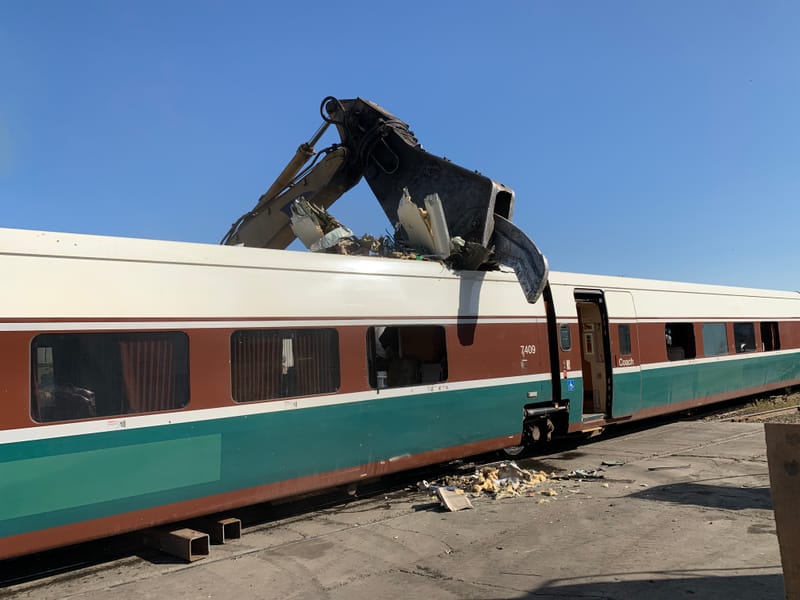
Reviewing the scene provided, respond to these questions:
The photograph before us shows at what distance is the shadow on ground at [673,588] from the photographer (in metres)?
4.40

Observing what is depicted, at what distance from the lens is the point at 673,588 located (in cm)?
457

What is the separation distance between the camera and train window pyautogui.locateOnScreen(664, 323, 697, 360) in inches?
513

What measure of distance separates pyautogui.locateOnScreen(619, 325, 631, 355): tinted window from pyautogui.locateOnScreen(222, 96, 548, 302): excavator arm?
3.79 meters

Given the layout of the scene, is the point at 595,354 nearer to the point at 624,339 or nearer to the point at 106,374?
the point at 624,339

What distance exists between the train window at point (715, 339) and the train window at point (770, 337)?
268 centimetres

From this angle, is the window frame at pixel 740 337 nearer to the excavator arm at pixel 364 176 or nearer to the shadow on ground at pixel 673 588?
the excavator arm at pixel 364 176

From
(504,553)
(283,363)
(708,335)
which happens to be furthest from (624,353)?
(283,363)

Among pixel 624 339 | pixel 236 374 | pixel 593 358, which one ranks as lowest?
pixel 593 358

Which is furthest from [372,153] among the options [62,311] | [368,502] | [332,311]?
[62,311]

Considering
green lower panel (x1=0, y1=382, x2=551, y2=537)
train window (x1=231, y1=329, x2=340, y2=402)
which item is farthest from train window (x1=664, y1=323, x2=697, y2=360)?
train window (x1=231, y1=329, x2=340, y2=402)

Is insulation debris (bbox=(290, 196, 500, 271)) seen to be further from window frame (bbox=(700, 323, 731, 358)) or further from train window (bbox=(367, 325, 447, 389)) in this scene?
window frame (bbox=(700, 323, 731, 358))

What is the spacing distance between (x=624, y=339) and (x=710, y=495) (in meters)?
4.80

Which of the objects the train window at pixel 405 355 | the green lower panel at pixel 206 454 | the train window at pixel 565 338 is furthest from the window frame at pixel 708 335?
the train window at pixel 405 355

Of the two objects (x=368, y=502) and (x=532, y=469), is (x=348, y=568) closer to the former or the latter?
(x=368, y=502)
